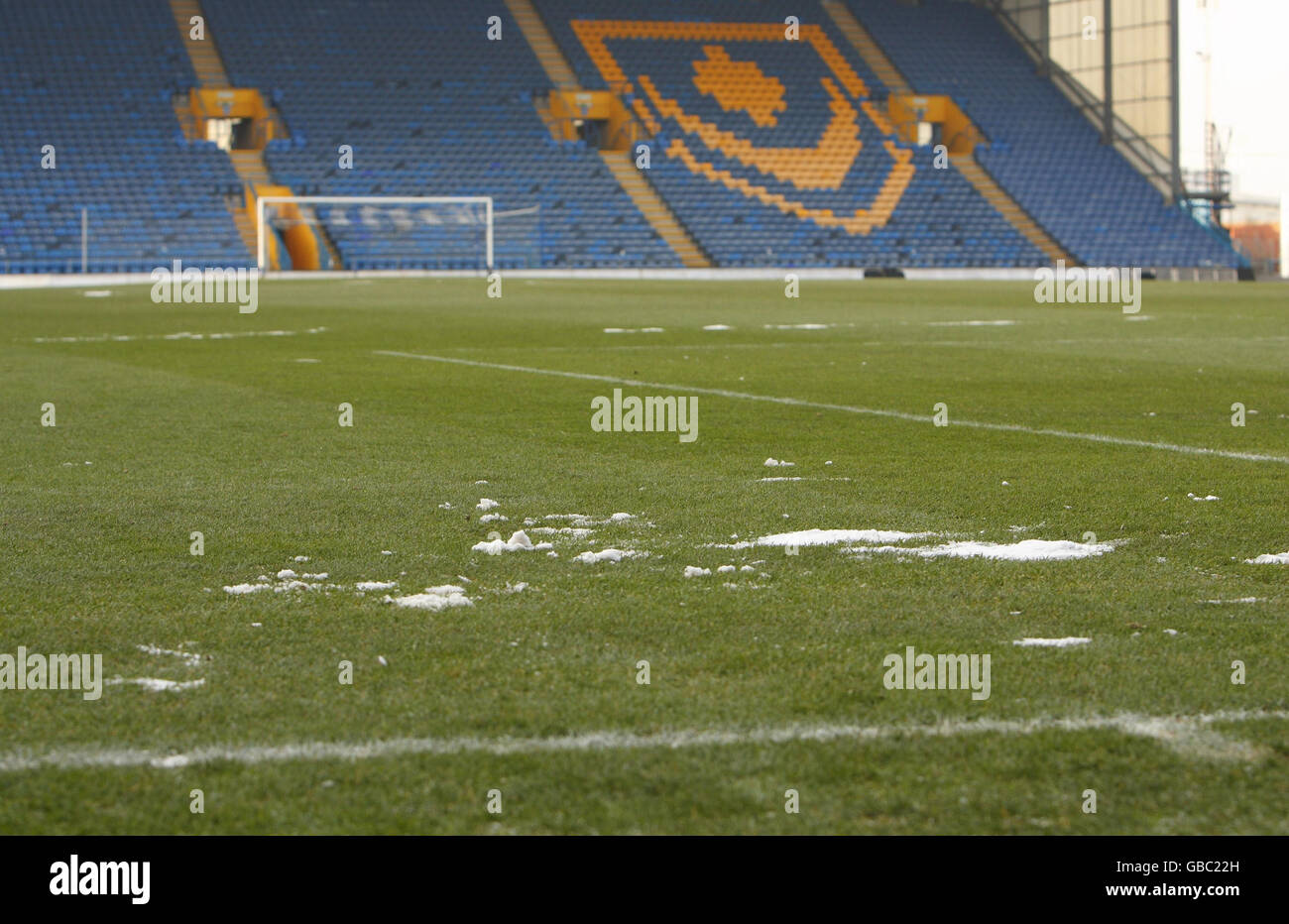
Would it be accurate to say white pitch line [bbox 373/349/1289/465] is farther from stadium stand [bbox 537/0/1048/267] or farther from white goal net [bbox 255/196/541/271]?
stadium stand [bbox 537/0/1048/267]

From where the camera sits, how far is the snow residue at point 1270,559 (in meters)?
4.78

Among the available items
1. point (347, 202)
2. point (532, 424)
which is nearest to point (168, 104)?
point (347, 202)

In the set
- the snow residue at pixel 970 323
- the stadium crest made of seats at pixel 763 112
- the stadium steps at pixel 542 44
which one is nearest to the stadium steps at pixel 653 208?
the stadium crest made of seats at pixel 763 112

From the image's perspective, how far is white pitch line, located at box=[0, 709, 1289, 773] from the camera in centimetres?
304

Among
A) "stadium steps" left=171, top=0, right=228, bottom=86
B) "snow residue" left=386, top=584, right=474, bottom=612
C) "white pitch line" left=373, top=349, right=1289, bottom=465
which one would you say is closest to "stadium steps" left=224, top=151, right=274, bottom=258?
"stadium steps" left=171, top=0, right=228, bottom=86

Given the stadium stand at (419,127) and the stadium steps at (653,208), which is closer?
the stadium stand at (419,127)

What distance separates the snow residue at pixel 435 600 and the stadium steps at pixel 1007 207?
4429 cm

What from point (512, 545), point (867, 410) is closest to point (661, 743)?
point (512, 545)

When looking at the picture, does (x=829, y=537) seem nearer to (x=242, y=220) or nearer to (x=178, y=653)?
(x=178, y=653)

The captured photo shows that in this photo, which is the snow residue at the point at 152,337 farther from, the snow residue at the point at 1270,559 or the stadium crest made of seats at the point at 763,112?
the stadium crest made of seats at the point at 763,112

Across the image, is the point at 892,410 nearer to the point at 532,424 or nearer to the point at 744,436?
the point at 744,436
